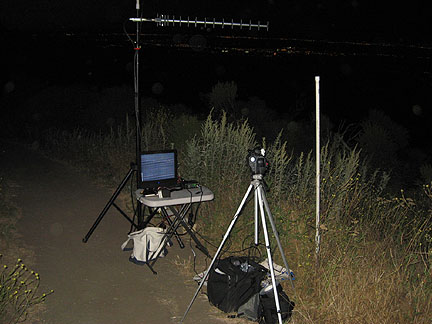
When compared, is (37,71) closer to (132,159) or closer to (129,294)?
(132,159)

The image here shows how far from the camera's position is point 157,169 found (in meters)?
4.91

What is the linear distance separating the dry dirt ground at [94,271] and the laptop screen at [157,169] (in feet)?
2.85

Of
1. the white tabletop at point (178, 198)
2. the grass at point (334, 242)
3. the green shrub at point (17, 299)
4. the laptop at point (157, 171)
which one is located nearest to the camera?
the grass at point (334, 242)

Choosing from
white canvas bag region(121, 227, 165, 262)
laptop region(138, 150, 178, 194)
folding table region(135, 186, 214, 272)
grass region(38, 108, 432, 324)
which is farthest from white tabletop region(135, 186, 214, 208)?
grass region(38, 108, 432, 324)

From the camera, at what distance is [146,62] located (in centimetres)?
5025

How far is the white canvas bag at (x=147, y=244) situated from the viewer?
15.8 feet

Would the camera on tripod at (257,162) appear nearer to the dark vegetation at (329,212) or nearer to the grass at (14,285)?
the dark vegetation at (329,212)

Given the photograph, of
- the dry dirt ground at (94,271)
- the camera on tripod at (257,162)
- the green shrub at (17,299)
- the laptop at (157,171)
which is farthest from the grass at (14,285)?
the camera on tripod at (257,162)

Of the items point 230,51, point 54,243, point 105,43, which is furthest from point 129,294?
point 230,51

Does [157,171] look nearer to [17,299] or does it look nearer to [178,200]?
[178,200]

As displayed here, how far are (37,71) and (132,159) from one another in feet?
83.4

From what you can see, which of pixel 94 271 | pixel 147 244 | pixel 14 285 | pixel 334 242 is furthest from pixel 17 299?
pixel 334 242

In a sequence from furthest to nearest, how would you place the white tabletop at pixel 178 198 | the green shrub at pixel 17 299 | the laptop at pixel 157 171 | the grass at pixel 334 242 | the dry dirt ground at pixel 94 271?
the laptop at pixel 157 171 < the white tabletop at pixel 178 198 < the dry dirt ground at pixel 94 271 < the green shrub at pixel 17 299 < the grass at pixel 334 242

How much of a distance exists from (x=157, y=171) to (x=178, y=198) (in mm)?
446
